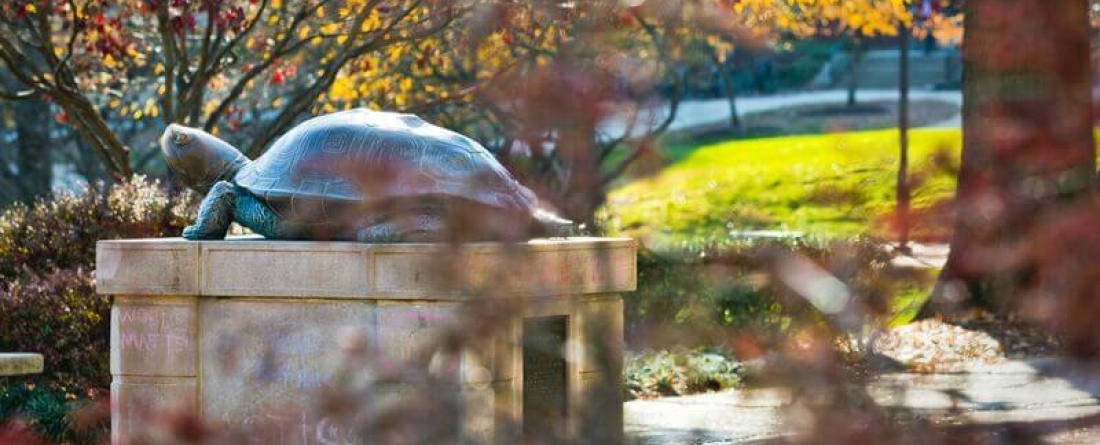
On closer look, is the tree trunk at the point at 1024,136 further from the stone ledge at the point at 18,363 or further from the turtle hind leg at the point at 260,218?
the stone ledge at the point at 18,363

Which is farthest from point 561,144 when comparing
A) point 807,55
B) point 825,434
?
point 807,55

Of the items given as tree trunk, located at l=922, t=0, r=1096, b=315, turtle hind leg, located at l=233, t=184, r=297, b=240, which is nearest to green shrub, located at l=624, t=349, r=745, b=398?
turtle hind leg, located at l=233, t=184, r=297, b=240

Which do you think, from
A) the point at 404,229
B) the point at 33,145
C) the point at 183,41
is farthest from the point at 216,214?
the point at 33,145

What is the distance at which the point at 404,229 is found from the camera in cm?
781

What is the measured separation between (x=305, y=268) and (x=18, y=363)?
7.22 ft

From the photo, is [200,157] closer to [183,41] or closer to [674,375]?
[674,375]

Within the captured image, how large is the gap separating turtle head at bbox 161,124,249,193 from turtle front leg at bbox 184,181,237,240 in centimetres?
47

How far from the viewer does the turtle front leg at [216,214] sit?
8492 millimetres

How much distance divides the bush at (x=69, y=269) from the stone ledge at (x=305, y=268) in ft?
7.18

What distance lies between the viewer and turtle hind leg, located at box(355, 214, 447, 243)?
779cm

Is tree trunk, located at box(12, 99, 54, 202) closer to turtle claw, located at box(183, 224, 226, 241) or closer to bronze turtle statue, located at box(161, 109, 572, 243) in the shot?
turtle claw, located at box(183, 224, 226, 241)

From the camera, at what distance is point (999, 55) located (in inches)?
102

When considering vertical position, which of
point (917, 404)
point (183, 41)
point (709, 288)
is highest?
point (183, 41)

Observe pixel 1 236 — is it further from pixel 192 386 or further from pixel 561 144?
pixel 561 144
